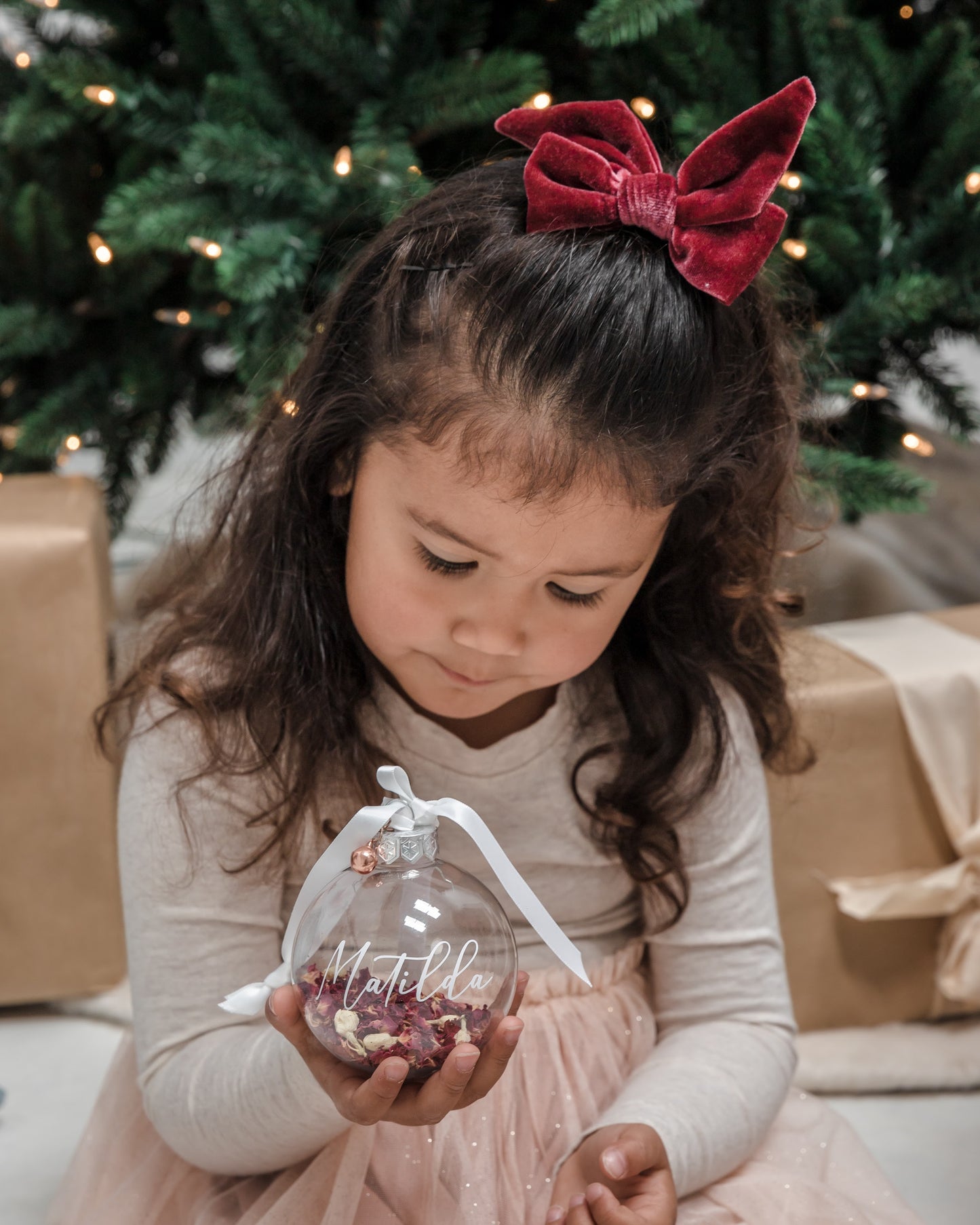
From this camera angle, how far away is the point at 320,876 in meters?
0.65

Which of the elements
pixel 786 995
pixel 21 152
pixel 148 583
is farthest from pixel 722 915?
pixel 21 152

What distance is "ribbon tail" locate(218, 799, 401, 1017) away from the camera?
0.63 m

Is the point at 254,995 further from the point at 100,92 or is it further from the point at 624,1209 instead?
the point at 100,92

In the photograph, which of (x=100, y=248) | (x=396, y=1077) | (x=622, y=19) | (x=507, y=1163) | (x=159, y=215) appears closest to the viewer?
(x=396, y=1077)

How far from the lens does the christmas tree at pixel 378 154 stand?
1.17m

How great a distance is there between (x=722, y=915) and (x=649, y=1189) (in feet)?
0.69

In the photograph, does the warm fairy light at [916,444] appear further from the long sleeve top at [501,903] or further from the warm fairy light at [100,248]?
the warm fairy light at [100,248]

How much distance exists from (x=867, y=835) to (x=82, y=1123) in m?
0.78

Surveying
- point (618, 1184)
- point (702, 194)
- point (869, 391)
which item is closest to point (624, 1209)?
point (618, 1184)

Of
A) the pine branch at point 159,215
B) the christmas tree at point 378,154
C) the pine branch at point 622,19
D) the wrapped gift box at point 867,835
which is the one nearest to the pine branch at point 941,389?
the christmas tree at point 378,154

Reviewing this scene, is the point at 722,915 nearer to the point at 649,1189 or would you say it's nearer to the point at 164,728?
the point at 649,1189

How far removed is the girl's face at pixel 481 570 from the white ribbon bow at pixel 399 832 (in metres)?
0.11

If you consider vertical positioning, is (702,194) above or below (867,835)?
above

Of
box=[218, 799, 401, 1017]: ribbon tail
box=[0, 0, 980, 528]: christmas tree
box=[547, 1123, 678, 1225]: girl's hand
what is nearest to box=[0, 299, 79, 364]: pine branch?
box=[0, 0, 980, 528]: christmas tree
